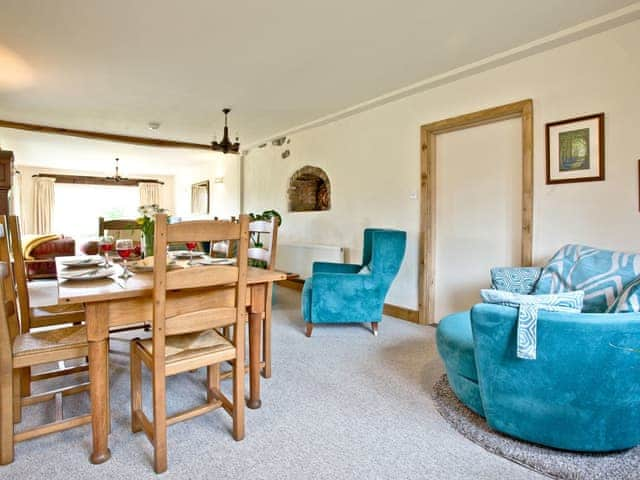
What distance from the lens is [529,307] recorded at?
1556 mm

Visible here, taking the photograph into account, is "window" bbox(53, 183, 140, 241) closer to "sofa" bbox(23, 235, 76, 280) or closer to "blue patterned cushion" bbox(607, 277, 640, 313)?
"sofa" bbox(23, 235, 76, 280)

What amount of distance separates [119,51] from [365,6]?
2.01 meters

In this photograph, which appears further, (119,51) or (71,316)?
(119,51)

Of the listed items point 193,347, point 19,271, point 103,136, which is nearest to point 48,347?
point 193,347

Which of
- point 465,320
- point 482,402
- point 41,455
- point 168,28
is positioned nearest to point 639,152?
point 465,320

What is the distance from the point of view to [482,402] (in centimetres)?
182

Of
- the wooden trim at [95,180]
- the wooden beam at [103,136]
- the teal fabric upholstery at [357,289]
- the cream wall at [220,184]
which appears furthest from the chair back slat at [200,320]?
the wooden trim at [95,180]

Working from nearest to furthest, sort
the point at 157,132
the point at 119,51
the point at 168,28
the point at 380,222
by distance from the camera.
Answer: the point at 168,28 < the point at 119,51 < the point at 380,222 < the point at 157,132

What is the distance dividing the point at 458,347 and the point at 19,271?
247 centimetres

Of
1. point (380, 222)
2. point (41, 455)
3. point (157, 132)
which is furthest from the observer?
point (157, 132)

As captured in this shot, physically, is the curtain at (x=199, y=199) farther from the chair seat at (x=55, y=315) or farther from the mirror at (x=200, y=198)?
the chair seat at (x=55, y=315)

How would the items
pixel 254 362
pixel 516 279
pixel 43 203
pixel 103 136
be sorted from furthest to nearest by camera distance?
1. pixel 43 203
2. pixel 103 136
3. pixel 516 279
4. pixel 254 362

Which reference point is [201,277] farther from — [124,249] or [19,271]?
[19,271]

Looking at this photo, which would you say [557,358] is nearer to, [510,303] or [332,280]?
[510,303]
